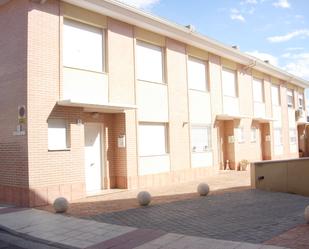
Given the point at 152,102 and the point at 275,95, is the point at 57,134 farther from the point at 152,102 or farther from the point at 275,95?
the point at 275,95

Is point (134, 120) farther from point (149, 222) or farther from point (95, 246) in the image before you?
point (95, 246)

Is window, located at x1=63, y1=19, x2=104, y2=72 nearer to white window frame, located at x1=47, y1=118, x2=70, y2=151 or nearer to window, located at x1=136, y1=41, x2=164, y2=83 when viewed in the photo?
white window frame, located at x1=47, y1=118, x2=70, y2=151

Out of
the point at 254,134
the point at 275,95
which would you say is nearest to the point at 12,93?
the point at 254,134

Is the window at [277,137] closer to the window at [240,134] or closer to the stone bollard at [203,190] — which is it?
the window at [240,134]

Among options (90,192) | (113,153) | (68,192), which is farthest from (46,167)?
(113,153)

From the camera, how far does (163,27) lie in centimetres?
1662

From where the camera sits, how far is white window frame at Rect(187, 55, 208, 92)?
19.1 meters

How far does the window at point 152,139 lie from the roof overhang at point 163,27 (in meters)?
4.13

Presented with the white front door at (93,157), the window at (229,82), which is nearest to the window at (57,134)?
the white front door at (93,157)

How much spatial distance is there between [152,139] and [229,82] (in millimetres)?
8349

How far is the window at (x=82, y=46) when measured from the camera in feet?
43.0

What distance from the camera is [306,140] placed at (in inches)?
1396

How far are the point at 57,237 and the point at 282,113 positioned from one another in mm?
24660

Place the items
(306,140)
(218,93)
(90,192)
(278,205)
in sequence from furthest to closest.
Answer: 1. (306,140)
2. (218,93)
3. (90,192)
4. (278,205)
